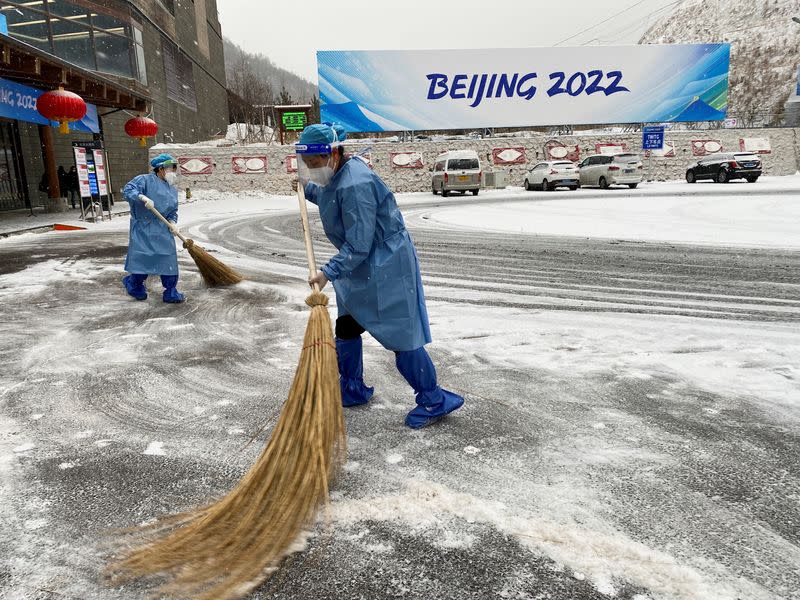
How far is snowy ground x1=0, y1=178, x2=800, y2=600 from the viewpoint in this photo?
6.50ft

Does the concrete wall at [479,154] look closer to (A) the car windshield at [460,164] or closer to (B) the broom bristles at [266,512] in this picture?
(A) the car windshield at [460,164]

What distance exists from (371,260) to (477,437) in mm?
1042

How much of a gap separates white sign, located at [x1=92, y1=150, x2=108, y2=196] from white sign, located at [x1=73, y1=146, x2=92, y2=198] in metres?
0.34

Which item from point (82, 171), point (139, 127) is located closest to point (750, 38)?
point (139, 127)

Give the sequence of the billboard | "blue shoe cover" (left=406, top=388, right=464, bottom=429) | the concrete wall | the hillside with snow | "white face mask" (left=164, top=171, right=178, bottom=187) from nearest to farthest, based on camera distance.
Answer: "blue shoe cover" (left=406, top=388, right=464, bottom=429) → "white face mask" (left=164, top=171, right=178, bottom=187) → the concrete wall → the billboard → the hillside with snow

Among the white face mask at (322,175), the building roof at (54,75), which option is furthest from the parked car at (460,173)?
the white face mask at (322,175)

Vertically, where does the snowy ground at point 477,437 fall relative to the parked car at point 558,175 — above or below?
below

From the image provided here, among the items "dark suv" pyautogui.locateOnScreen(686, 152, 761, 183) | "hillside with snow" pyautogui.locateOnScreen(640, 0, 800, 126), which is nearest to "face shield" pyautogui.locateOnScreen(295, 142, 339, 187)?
"dark suv" pyautogui.locateOnScreen(686, 152, 761, 183)

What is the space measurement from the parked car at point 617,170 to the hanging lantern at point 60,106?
61.0ft

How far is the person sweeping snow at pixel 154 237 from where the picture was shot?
6.23 meters

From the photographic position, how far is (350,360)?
3.37m

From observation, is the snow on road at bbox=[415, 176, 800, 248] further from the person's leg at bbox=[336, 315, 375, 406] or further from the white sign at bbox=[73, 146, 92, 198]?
the white sign at bbox=[73, 146, 92, 198]

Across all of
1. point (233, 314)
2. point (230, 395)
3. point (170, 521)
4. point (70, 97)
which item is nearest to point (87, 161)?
point (70, 97)

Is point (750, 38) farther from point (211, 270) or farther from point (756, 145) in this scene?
point (211, 270)
